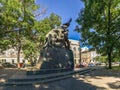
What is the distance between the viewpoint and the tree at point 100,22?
28125 millimetres

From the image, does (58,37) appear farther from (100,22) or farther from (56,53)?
(100,22)

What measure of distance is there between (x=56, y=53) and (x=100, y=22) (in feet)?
36.5

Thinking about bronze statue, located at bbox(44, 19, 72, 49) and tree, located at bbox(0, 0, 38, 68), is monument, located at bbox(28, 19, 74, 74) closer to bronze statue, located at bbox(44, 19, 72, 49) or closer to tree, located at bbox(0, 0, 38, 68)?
bronze statue, located at bbox(44, 19, 72, 49)

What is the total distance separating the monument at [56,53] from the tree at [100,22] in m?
7.40

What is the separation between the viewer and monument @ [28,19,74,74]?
1922cm

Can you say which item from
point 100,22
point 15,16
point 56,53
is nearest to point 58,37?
point 56,53

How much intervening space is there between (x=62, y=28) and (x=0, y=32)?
8.38 metres

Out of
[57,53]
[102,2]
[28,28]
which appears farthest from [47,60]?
[102,2]

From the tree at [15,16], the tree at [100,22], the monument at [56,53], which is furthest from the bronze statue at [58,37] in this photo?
the tree at [100,22]

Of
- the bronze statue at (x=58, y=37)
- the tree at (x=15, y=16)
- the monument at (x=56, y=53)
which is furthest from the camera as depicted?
the tree at (x=15, y=16)

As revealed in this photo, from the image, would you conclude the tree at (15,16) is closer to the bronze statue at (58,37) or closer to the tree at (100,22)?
the bronze statue at (58,37)

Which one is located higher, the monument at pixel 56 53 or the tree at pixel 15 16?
the tree at pixel 15 16

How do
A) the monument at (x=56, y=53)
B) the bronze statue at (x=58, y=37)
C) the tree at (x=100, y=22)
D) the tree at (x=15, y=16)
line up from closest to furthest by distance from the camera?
the monument at (x=56, y=53)
the bronze statue at (x=58, y=37)
the tree at (x=15, y=16)
the tree at (x=100, y=22)

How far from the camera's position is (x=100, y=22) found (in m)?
28.9
